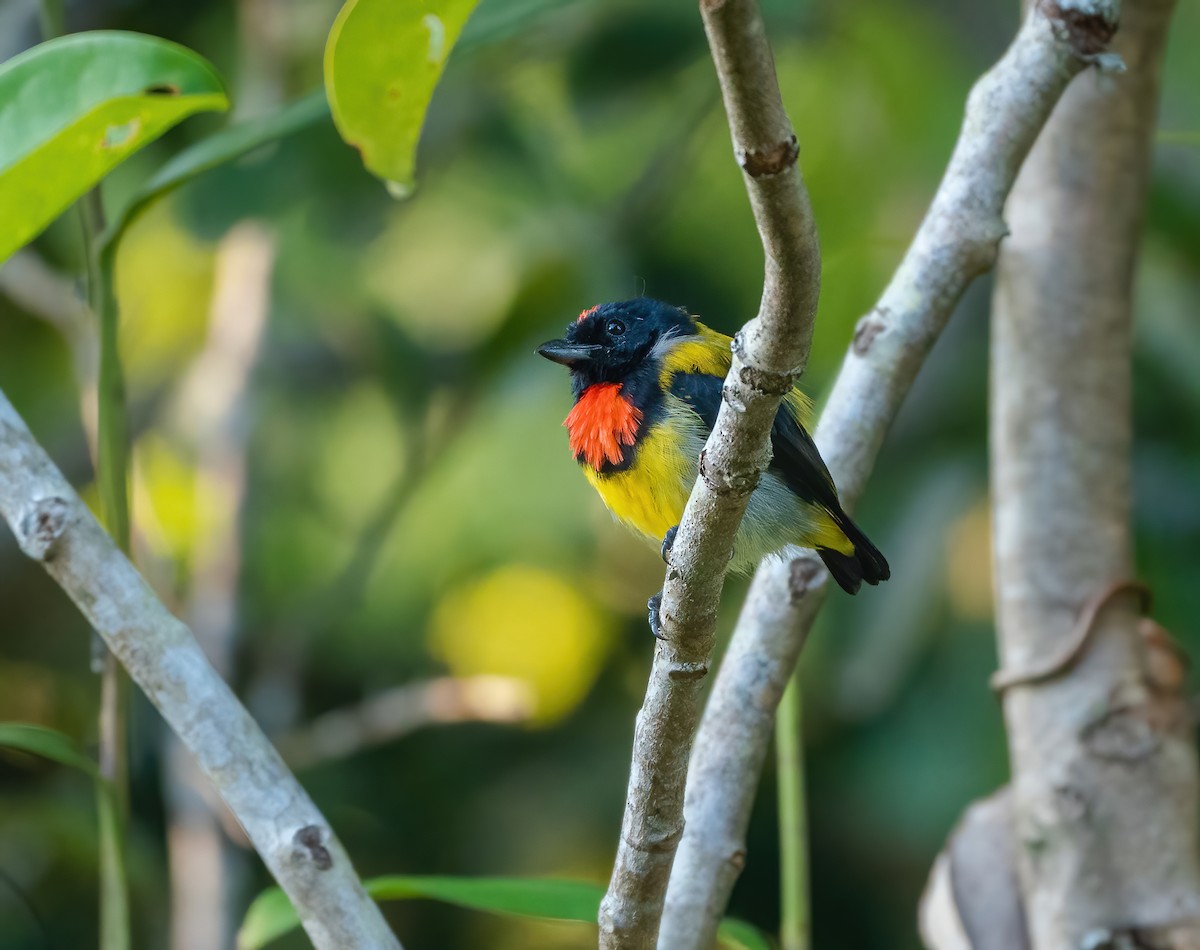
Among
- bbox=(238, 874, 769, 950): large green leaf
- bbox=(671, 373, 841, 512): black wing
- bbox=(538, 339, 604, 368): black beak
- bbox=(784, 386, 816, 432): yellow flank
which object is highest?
bbox=(538, 339, 604, 368): black beak

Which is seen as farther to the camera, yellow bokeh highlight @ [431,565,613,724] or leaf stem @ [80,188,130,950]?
yellow bokeh highlight @ [431,565,613,724]

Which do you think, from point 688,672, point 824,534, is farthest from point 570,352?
point 688,672

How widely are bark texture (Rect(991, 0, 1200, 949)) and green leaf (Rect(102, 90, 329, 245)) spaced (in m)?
1.23

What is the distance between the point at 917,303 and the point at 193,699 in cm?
112

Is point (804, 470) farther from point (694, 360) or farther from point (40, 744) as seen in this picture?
point (40, 744)

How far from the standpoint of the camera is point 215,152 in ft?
6.31

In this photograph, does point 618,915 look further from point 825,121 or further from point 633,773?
point 825,121

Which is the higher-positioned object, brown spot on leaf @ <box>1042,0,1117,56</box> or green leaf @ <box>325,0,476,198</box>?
brown spot on leaf @ <box>1042,0,1117,56</box>

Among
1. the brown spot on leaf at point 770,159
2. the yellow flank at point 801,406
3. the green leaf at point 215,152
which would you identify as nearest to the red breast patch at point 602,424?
the yellow flank at point 801,406

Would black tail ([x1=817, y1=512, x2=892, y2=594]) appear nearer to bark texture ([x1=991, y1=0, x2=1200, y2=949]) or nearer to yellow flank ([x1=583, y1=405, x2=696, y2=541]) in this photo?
bark texture ([x1=991, y1=0, x2=1200, y2=949])

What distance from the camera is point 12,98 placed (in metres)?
1.47

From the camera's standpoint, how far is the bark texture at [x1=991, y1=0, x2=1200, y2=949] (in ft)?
7.05

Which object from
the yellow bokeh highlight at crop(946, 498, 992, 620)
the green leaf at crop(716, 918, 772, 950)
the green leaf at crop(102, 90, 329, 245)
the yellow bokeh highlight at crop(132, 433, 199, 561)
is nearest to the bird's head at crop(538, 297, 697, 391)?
the green leaf at crop(102, 90, 329, 245)

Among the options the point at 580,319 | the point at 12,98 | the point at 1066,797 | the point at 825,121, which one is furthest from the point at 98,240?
the point at 825,121
